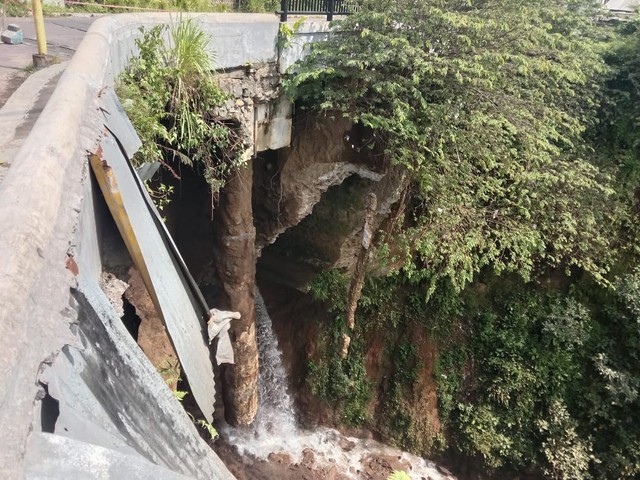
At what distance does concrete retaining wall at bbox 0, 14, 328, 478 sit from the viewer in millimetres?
1006

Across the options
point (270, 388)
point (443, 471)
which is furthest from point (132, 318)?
point (443, 471)

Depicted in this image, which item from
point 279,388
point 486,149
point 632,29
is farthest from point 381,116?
point 632,29

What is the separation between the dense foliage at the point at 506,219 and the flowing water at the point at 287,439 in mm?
409

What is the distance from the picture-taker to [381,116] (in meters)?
6.16

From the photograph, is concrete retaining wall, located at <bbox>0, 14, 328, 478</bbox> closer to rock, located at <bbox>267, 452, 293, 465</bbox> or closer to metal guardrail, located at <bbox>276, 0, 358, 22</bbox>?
metal guardrail, located at <bbox>276, 0, 358, 22</bbox>

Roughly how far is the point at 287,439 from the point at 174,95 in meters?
6.81

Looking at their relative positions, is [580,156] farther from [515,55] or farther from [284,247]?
[284,247]

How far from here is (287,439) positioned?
891cm

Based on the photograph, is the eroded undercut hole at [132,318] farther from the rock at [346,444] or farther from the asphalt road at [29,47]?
the rock at [346,444]

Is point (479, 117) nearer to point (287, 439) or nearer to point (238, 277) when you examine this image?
point (238, 277)

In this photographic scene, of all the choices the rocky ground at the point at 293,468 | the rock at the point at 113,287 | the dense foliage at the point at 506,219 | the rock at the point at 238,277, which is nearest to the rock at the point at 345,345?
the dense foliage at the point at 506,219

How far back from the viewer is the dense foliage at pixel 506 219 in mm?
6086

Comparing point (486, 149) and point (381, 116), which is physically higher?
point (381, 116)

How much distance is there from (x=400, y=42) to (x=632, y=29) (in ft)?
23.8
